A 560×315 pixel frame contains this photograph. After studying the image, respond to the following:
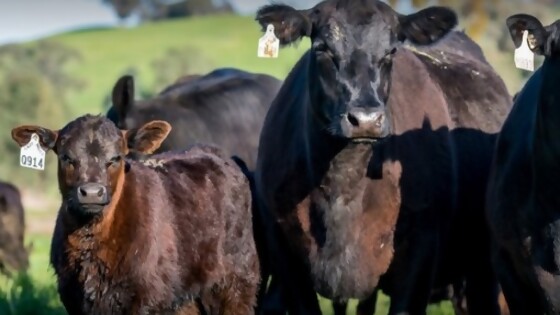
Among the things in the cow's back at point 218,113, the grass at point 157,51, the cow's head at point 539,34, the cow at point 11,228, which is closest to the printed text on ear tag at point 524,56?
the cow's head at point 539,34

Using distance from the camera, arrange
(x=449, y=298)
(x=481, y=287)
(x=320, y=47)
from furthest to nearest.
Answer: (x=449, y=298) < (x=481, y=287) < (x=320, y=47)

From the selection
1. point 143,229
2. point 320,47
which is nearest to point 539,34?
point 320,47

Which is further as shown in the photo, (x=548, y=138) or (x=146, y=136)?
(x=146, y=136)

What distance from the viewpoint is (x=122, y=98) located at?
12.5 meters

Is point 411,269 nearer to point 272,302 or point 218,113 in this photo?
point 272,302

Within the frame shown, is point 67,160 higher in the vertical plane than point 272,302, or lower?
higher

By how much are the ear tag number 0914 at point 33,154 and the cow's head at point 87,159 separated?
0.04 meters

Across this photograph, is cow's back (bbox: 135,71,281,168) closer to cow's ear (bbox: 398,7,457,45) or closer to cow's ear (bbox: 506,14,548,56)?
cow's ear (bbox: 398,7,457,45)

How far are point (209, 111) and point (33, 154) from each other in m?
4.79

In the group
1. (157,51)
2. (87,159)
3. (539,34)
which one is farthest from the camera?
(157,51)

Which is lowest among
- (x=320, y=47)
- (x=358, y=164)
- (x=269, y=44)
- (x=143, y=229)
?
(x=143, y=229)

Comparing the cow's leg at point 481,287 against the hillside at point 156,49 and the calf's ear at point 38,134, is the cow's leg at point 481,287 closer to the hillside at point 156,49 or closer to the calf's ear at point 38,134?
the calf's ear at point 38,134

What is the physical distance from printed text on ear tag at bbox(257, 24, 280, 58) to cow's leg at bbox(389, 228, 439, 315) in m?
1.41

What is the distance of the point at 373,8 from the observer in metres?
8.18
